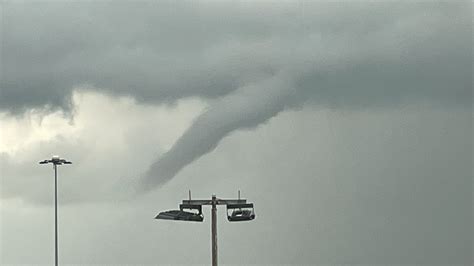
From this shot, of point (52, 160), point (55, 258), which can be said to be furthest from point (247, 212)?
point (52, 160)

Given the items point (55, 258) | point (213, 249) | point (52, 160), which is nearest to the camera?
point (213, 249)

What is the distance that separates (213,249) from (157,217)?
1967 millimetres

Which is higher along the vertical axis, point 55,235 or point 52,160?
point 52,160

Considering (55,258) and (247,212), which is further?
(55,258)

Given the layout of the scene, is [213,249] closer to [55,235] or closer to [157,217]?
[157,217]

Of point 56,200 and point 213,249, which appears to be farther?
point 56,200

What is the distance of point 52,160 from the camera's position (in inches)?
2493

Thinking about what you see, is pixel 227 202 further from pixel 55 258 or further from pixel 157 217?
pixel 55 258

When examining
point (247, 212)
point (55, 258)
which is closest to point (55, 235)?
point (55, 258)

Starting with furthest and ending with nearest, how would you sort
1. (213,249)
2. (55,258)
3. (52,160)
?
1. (52,160)
2. (55,258)
3. (213,249)

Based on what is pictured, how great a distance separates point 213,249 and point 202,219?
967 millimetres

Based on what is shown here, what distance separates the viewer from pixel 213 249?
1459 inches

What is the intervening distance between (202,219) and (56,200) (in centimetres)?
2555

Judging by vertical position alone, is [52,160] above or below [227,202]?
above
